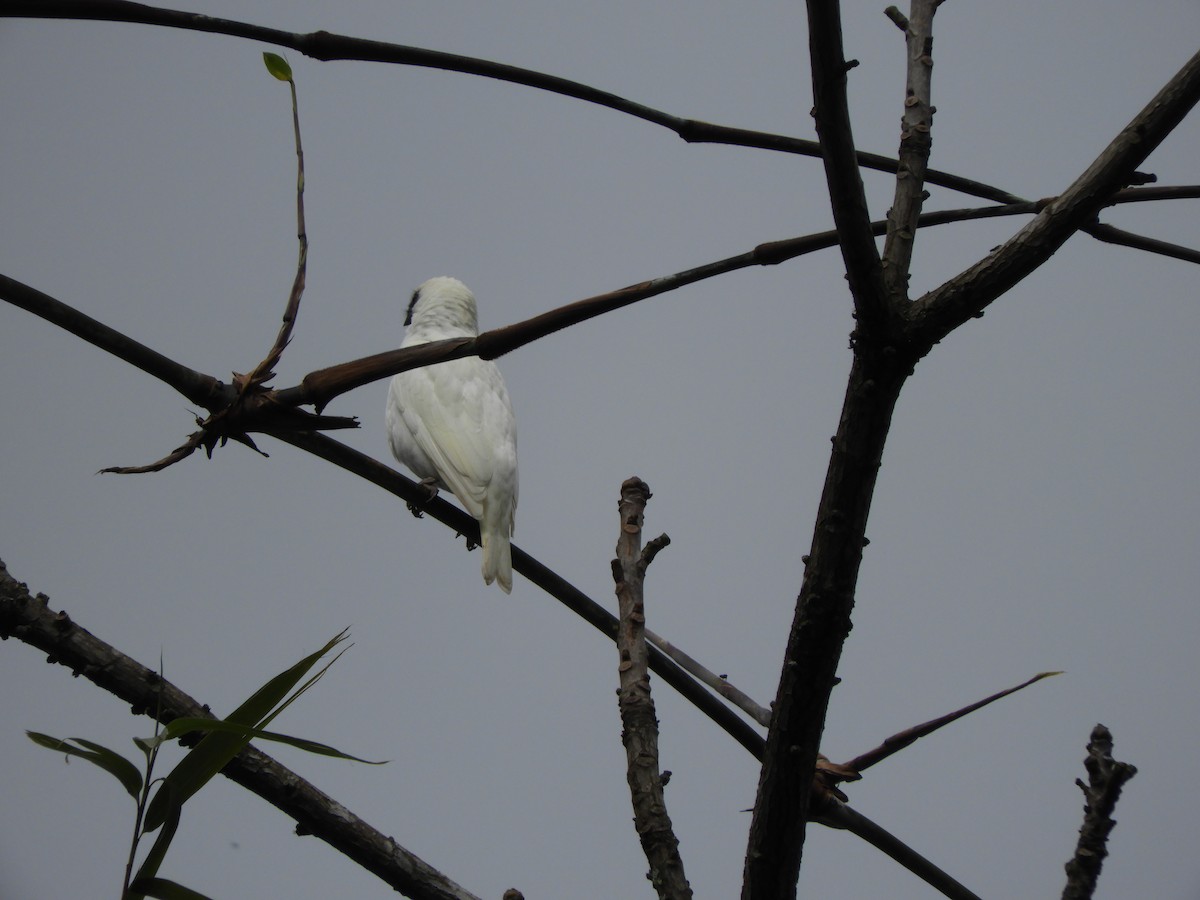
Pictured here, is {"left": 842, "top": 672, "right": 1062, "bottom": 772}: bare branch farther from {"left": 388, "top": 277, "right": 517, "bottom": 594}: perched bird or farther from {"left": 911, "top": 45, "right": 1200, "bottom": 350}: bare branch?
{"left": 388, "top": 277, "right": 517, "bottom": 594}: perched bird

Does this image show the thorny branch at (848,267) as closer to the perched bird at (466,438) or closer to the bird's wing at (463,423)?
the perched bird at (466,438)

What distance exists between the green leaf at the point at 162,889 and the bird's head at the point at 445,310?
5.11 meters

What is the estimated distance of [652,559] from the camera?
2.30 metres

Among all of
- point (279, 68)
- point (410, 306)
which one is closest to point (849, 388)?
point (279, 68)

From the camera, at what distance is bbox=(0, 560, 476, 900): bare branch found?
1.72 meters

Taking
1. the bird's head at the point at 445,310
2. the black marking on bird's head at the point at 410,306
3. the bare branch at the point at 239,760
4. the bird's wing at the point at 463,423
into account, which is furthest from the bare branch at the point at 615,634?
the black marking on bird's head at the point at 410,306

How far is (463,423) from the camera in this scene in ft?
16.8

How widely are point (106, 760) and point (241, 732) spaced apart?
8.1 inches

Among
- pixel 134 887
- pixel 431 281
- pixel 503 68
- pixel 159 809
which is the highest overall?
pixel 431 281

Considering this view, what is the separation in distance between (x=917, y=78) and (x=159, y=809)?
72.7 inches

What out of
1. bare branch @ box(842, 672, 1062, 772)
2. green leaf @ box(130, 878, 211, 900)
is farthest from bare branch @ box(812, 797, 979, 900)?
green leaf @ box(130, 878, 211, 900)

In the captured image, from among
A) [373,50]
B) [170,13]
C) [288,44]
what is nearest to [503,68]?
[373,50]

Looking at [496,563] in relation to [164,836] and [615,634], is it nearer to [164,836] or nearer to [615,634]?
[615,634]

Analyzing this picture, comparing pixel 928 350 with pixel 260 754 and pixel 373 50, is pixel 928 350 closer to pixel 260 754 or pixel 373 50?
pixel 373 50
